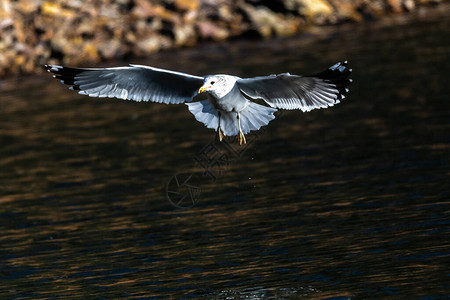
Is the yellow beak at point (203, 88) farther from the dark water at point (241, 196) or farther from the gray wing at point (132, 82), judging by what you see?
the dark water at point (241, 196)

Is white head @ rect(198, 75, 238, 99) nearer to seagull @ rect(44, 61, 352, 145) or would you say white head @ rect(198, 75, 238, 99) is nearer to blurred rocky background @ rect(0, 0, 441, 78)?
seagull @ rect(44, 61, 352, 145)

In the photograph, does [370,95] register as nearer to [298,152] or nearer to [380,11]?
[298,152]

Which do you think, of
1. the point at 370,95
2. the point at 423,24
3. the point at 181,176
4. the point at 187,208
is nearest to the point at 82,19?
the point at 423,24

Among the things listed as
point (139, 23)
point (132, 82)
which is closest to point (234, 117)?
point (132, 82)

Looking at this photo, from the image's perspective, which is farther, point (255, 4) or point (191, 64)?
point (255, 4)

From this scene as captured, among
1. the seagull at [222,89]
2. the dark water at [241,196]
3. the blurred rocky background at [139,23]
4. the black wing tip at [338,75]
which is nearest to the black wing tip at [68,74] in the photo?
the seagull at [222,89]

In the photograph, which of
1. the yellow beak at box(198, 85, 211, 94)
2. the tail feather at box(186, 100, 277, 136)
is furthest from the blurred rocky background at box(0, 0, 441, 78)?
the yellow beak at box(198, 85, 211, 94)

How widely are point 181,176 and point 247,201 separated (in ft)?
7.45

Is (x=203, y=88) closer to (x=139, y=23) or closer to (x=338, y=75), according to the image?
(x=338, y=75)

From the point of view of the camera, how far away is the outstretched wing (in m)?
10.5

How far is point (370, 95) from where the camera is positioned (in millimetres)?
19734

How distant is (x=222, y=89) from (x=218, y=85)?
73mm

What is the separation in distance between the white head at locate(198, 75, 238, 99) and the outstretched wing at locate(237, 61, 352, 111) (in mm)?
150

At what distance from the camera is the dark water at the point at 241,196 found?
10.2 m
